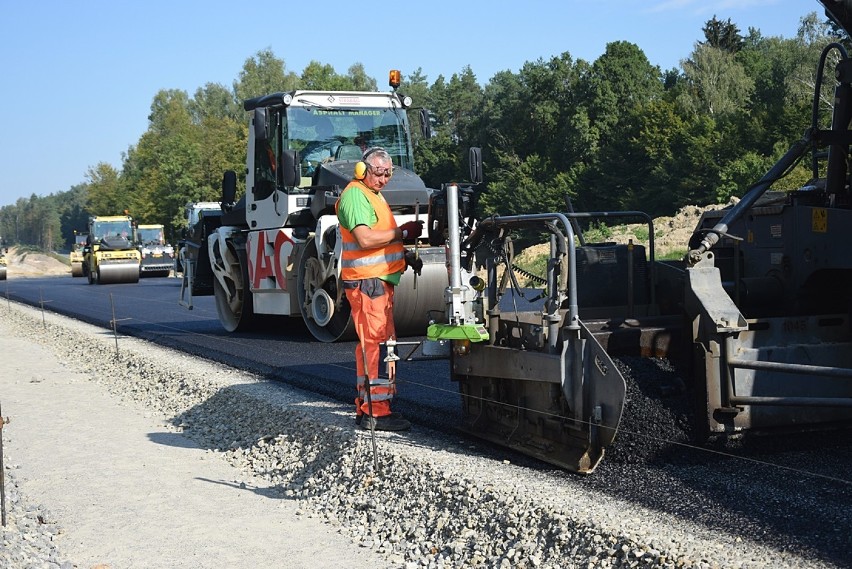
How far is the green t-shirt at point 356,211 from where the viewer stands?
22.9 feet

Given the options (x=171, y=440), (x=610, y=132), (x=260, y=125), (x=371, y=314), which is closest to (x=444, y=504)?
(x=371, y=314)

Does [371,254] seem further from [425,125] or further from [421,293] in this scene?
[425,125]

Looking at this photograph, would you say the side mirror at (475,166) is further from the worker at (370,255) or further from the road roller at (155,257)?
the road roller at (155,257)

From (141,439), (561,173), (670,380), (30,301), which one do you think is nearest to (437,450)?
(670,380)

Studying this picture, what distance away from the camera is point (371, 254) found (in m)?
7.06

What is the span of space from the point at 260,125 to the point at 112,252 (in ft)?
87.8

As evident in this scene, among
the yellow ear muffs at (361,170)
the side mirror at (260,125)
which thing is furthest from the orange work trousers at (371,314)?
the side mirror at (260,125)

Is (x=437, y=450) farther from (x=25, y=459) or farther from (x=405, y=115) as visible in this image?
(x=405, y=115)

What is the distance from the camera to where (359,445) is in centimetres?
695

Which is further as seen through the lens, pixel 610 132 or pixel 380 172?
pixel 610 132

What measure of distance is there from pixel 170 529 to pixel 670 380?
9.55ft

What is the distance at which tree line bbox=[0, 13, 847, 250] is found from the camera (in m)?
43.2

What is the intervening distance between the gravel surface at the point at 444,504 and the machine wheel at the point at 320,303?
336 cm

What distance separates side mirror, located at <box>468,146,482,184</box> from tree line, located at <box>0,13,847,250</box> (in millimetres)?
13833
